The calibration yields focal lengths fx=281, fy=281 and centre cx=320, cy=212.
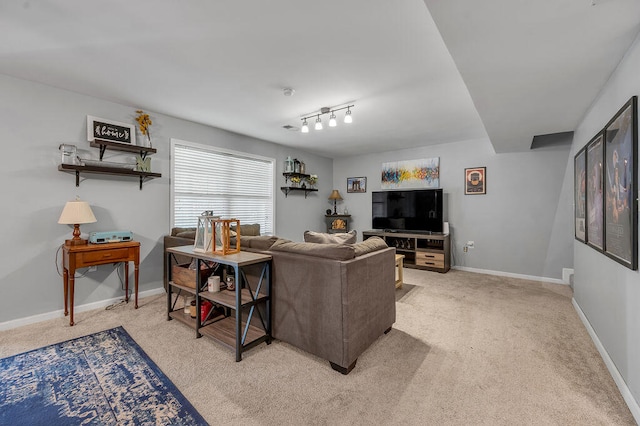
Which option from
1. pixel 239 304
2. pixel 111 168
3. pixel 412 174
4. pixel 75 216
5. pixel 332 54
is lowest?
pixel 239 304

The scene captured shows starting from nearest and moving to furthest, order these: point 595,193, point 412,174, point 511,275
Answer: point 595,193 < point 511,275 < point 412,174

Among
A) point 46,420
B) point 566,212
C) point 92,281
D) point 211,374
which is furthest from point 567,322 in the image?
point 92,281

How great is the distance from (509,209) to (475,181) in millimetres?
708

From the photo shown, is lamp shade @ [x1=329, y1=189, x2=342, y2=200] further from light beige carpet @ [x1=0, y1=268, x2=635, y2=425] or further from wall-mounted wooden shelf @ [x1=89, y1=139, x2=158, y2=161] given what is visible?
wall-mounted wooden shelf @ [x1=89, y1=139, x2=158, y2=161]

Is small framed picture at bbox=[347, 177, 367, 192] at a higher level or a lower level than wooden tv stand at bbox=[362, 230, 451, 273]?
higher

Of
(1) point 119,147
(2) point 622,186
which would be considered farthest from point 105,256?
(2) point 622,186

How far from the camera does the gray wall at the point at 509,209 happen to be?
431cm

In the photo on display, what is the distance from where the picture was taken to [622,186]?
1.74 meters

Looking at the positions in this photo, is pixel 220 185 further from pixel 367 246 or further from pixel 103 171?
pixel 367 246

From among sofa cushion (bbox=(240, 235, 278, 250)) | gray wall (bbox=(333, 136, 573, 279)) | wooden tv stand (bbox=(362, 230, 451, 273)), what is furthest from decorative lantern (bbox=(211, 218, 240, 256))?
gray wall (bbox=(333, 136, 573, 279))

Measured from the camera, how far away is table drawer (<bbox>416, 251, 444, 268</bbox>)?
16.1ft

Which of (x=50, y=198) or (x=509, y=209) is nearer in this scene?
(x=50, y=198)

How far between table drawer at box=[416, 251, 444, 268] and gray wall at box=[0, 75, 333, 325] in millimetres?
4169

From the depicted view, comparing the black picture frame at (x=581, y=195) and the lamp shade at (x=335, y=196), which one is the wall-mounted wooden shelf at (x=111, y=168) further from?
the black picture frame at (x=581, y=195)
